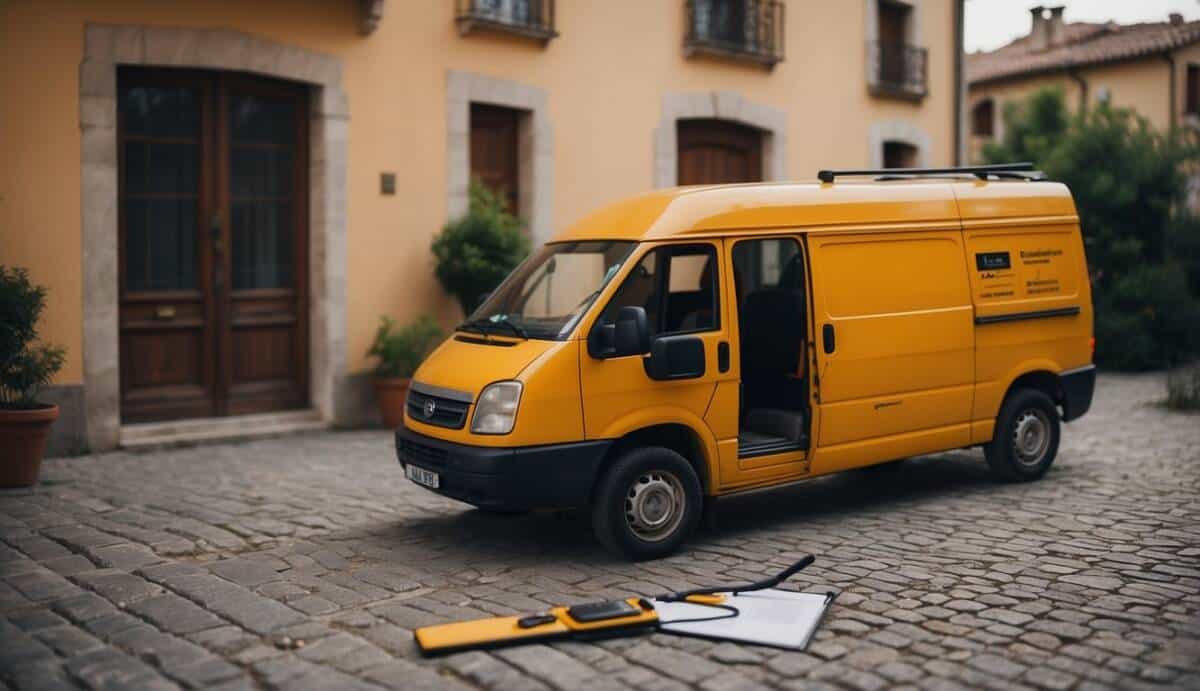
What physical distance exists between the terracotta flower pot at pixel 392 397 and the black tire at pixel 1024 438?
5472 millimetres

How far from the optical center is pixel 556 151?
44.6 feet

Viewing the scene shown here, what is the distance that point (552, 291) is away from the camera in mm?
7504

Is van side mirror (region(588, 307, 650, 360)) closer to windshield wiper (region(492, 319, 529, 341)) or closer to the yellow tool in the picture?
windshield wiper (region(492, 319, 529, 341))

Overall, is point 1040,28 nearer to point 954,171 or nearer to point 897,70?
point 897,70

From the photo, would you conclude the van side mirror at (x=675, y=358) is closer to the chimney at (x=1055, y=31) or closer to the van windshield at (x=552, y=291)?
the van windshield at (x=552, y=291)

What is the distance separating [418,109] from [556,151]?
1823 millimetres

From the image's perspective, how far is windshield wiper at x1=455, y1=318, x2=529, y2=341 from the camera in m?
7.10

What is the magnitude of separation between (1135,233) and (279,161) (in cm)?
1239

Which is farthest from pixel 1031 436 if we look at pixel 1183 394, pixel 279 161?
pixel 279 161

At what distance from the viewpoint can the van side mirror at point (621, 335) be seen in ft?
22.1

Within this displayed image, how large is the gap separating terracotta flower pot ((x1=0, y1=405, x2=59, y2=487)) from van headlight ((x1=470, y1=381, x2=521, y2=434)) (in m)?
Answer: 3.98

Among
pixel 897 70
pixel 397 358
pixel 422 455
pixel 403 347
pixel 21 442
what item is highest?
pixel 897 70

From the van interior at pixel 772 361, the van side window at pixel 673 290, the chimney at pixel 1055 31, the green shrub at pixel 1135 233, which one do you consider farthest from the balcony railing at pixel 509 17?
the chimney at pixel 1055 31

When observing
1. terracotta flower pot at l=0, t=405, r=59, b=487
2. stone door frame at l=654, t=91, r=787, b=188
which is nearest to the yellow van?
terracotta flower pot at l=0, t=405, r=59, b=487
